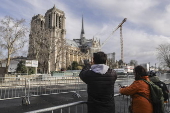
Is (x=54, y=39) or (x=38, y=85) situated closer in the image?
(x=38, y=85)

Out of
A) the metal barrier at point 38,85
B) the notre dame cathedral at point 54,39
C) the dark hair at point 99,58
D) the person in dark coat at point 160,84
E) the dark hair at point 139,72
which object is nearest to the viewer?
the dark hair at point 99,58

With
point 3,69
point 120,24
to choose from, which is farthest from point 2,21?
point 120,24

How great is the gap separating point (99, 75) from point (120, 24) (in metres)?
107

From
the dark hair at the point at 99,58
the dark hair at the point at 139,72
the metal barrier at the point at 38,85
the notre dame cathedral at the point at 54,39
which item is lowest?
the metal barrier at the point at 38,85

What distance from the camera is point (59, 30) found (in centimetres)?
6844

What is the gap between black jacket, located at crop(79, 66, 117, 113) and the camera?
2643 mm

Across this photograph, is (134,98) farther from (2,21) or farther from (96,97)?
(2,21)

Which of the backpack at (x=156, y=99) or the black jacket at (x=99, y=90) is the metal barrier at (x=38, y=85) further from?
the backpack at (x=156, y=99)

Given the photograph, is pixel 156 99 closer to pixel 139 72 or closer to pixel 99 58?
pixel 139 72

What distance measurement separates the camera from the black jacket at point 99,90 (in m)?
2.64

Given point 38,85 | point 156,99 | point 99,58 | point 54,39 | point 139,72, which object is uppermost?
point 54,39

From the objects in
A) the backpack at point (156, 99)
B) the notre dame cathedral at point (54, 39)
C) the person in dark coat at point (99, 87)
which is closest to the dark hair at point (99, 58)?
the person in dark coat at point (99, 87)

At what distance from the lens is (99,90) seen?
8.71ft

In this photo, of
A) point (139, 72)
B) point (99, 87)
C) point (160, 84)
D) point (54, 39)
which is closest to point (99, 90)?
point (99, 87)
